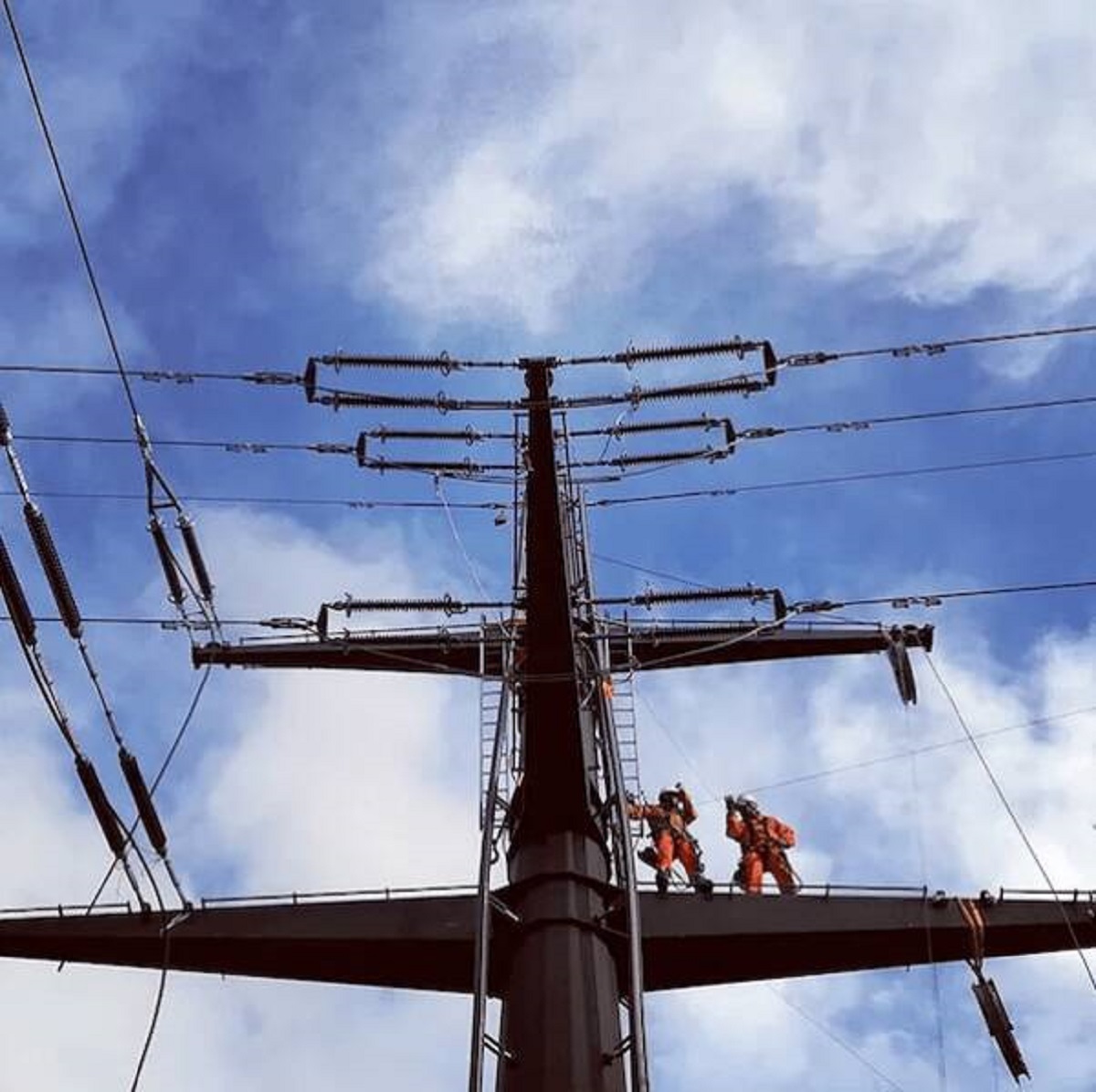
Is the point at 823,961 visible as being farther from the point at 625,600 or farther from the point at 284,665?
the point at 284,665

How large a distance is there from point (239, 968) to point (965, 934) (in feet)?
18.6

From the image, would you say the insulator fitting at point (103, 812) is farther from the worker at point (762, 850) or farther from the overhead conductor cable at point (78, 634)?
the worker at point (762, 850)

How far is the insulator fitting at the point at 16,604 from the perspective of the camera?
27.0ft

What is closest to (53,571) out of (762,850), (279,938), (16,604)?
(16,604)

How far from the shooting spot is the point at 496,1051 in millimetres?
9906

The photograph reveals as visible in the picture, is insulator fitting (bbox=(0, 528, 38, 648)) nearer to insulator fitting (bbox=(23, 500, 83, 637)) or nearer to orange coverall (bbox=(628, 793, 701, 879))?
insulator fitting (bbox=(23, 500, 83, 637))

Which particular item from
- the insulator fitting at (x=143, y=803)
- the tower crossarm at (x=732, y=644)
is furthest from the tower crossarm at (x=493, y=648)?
the insulator fitting at (x=143, y=803)

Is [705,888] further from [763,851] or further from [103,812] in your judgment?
[103,812]

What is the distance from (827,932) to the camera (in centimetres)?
1149

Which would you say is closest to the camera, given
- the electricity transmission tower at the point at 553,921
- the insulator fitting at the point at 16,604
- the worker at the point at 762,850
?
the insulator fitting at the point at 16,604

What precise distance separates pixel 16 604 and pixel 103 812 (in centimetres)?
229

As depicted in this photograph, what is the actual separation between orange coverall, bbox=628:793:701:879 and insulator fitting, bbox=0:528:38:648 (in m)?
6.16

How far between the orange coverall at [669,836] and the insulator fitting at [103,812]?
15.0 feet

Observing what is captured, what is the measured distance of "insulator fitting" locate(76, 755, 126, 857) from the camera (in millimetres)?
9820
